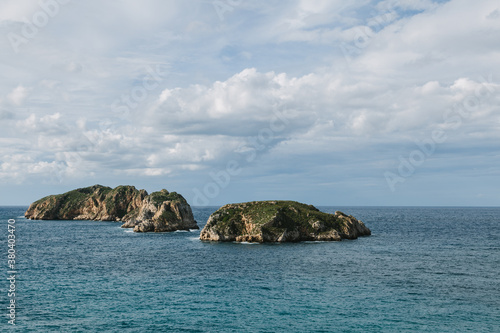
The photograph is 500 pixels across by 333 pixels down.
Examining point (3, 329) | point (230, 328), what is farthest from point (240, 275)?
point (3, 329)

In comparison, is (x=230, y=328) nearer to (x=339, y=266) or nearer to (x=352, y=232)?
(x=339, y=266)

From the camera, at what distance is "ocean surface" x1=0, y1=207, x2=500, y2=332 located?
152 ft

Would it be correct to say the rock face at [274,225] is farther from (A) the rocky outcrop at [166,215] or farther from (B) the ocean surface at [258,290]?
(A) the rocky outcrop at [166,215]

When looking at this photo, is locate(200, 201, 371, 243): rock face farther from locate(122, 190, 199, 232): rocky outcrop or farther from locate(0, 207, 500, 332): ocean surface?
locate(122, 190, 199, 232): rocky outcrop

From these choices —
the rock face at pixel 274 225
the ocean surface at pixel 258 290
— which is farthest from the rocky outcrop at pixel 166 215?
the ocean surface at pixel 258 290

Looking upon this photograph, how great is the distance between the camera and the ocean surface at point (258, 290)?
46219 mm

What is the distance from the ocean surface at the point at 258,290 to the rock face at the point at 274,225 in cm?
1497

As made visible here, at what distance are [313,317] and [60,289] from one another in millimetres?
42329

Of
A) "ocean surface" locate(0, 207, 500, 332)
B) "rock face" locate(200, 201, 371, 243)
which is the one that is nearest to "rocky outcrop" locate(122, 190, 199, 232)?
"rock face" locate(200, 201, 371, 243)

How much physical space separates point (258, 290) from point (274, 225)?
200 feet

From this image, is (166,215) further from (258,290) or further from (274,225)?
(258,290)

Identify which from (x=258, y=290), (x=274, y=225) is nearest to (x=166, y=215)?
(x=274, y=225)

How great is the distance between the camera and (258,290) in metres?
61.3

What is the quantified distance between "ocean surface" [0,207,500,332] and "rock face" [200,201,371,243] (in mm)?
14967
